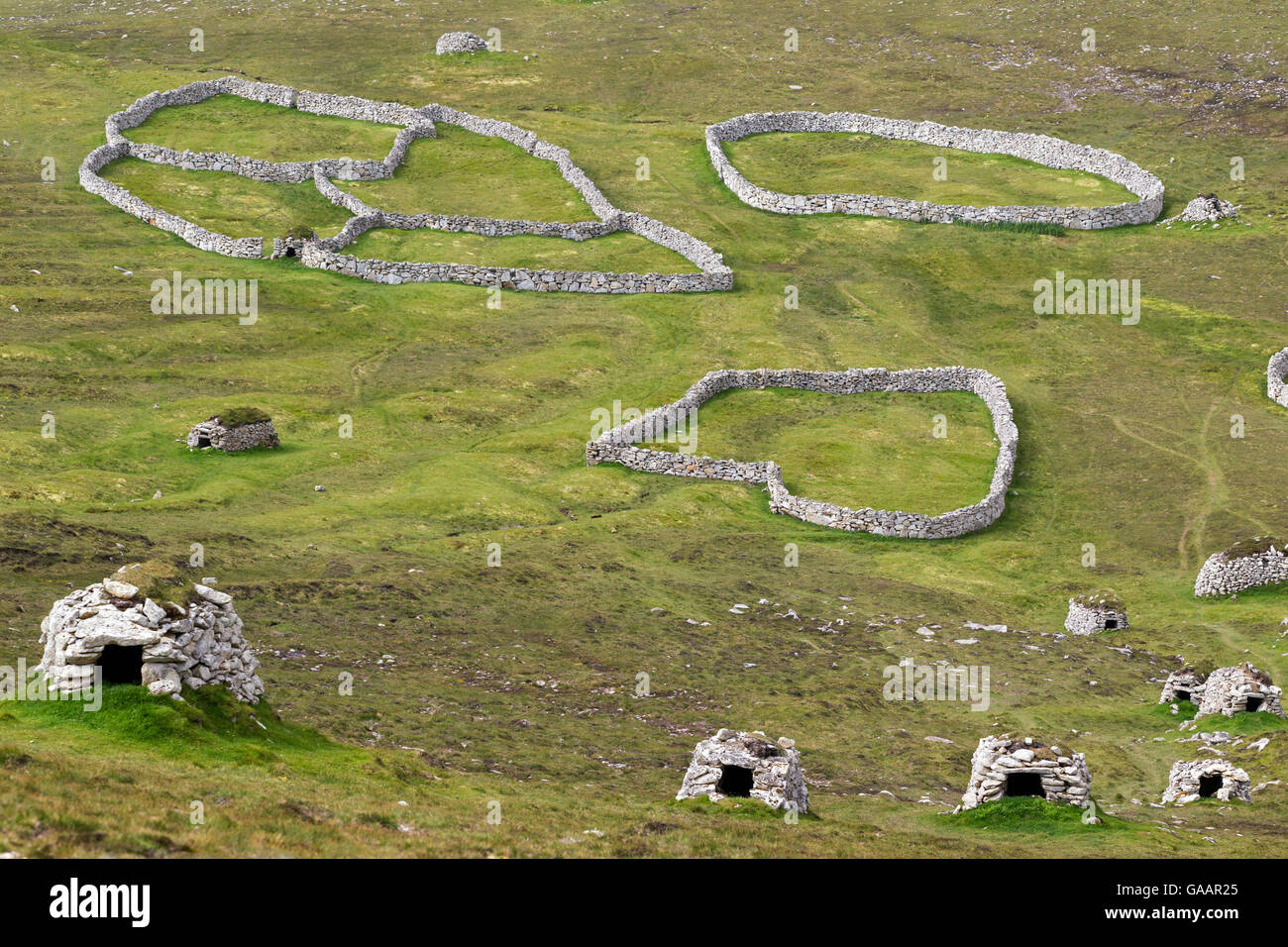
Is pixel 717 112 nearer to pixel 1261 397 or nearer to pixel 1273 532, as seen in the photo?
pixel 1261 397

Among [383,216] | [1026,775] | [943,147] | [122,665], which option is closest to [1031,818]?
[1026,775]

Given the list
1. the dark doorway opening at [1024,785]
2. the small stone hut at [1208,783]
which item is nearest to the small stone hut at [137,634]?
the dark doorway opening at [1024,785]

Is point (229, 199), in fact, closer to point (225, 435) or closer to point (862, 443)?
point (225, 435)

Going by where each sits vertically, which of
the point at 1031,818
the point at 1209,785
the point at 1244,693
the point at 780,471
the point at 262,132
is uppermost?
the point at 262,132

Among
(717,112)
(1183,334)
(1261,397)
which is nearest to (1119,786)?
(1261,397)

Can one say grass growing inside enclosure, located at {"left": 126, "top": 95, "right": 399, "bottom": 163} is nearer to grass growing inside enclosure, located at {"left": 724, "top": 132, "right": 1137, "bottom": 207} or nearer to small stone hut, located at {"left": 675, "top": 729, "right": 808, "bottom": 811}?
grass growing inside enclosure, located at {"left": 724, "top": 132, "right": 1137, "bottom": 207}

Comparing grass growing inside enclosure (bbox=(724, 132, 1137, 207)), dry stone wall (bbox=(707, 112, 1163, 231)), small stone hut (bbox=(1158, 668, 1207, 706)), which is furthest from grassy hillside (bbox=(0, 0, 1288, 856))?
dry stone wall (bbox=(707, 112, 1163, 231))
